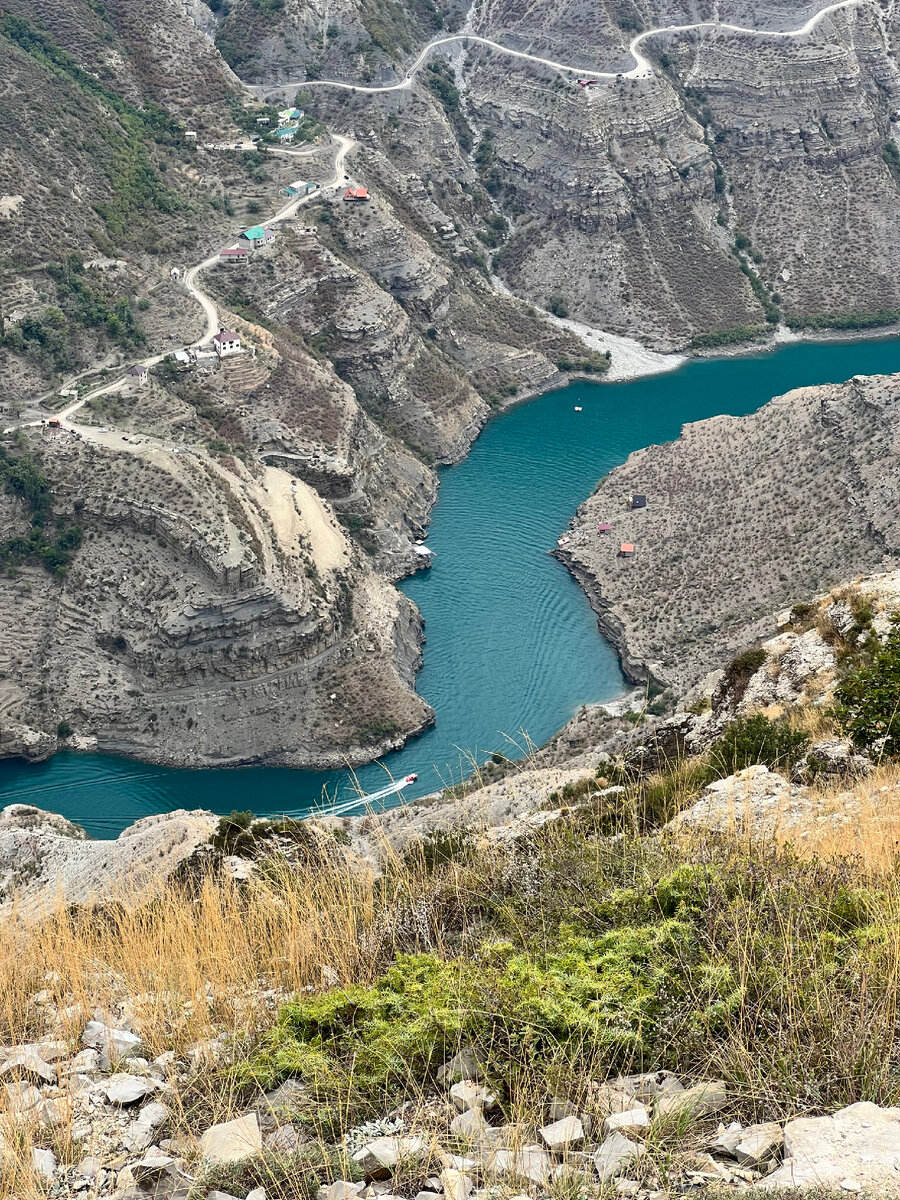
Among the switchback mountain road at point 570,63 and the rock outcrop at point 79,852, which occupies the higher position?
the switchback mountain road at point 570,63

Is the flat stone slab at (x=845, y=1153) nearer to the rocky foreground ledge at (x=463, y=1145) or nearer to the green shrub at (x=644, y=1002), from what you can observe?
the rocky foreground ledge at (x=463, y=1145)

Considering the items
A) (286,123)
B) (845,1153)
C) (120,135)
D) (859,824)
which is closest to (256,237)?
(120,135)

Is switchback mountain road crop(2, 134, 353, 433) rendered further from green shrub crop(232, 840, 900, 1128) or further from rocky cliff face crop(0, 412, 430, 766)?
Result: green shrub crop(232, 840, 900, 1128)

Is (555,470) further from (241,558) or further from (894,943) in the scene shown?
(894,943)

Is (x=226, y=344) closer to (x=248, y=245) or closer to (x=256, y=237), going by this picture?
(x=248, y=245)

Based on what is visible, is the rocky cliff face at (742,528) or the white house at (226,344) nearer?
the rocky cliff face at (742,528)

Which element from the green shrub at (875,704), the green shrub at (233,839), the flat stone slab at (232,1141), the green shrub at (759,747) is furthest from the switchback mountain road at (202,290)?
the flat stone slab at (232,1141)

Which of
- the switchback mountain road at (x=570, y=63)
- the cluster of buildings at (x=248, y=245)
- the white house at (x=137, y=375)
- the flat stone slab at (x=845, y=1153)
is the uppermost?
the switchback mountain road at (x=570, y=63)
